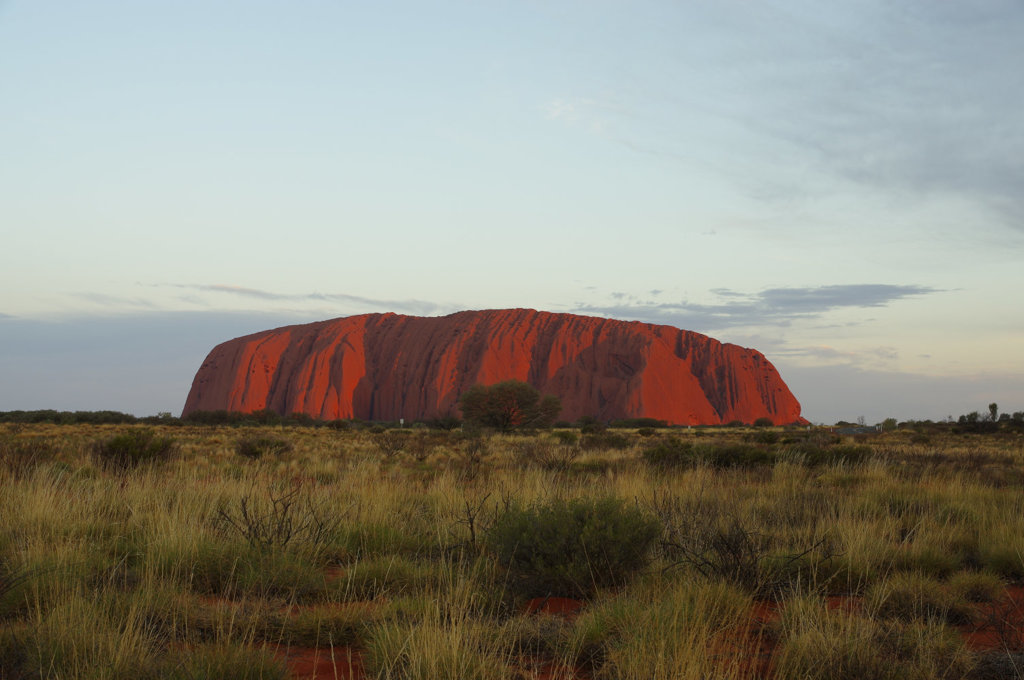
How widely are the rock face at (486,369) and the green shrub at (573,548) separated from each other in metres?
76.5

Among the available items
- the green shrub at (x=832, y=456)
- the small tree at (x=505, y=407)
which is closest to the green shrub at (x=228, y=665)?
the green shrub at (x=832, y=456)

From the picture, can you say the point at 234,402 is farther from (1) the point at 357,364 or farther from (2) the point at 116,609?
(2) the point at 116,609

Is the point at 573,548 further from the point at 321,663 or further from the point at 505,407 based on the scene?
the point at 505,407

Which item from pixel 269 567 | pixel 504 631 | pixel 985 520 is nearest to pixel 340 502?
pixel 269 567

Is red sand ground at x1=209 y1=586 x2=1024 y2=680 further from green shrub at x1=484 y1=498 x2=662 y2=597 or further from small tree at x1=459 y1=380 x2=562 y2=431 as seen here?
small tree at x1=459 y1=380 x2=562 y2=431

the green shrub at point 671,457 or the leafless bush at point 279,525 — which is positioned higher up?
the leafless bush at point 279,525

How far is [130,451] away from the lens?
12.7 m

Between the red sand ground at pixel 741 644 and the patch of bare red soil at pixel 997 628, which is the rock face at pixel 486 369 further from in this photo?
the red sand ground at pixel 741 644

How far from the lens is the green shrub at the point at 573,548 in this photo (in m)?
4.95

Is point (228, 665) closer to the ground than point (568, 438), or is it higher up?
higher up

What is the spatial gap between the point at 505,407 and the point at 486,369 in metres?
31.8

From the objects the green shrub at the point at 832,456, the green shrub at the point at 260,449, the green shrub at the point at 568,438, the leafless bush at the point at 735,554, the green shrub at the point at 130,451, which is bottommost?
the green shrub at the point at 568,438

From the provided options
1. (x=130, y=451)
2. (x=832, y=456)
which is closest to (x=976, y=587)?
(x=832, y=456)

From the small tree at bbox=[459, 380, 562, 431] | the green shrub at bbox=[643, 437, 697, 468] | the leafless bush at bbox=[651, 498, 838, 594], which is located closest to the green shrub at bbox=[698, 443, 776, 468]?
the green shrub at bbox=[643, 437, 697, 468]
